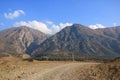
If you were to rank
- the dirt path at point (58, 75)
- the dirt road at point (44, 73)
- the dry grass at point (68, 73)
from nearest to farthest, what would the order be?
the dry grass at point (68, 73)
the dirt path at point (58, 75)
the dirt road at point (44, 73)

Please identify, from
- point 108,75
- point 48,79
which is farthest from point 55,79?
point 108,75

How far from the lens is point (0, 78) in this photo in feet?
85.9

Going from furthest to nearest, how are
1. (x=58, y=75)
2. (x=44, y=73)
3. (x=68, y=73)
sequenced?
(x=44, y=73) < (x=68, y=73) < (x=58, y=75)

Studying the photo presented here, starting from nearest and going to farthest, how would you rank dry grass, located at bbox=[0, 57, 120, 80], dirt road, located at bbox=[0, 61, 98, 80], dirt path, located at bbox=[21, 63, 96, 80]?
dry grass, located at bbox=[0, 57, 120, 80] → dirt path, located at bbox=[21, 63, 96, 80] → dirt road, located at bbox=[0, 61, 98, 80]

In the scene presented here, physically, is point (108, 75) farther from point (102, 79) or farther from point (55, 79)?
point (55, 79)

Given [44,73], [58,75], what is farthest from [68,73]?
[44,73]

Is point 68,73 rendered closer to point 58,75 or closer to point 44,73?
point 58,75

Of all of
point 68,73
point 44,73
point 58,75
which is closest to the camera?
point 58,75

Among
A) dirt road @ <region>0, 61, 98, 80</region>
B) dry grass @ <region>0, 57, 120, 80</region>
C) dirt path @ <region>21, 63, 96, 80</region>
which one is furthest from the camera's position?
dirt road @ <region>0, 61, 98, 80</region>

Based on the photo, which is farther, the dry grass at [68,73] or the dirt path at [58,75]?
the dirt path at [58,75]

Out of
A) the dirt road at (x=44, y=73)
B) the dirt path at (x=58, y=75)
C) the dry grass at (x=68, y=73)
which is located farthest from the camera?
the dirt road at (x=44, y=73)

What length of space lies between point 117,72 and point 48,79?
7316 millimetres

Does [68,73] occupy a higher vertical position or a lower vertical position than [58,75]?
higher

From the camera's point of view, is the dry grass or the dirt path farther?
the dirt path
